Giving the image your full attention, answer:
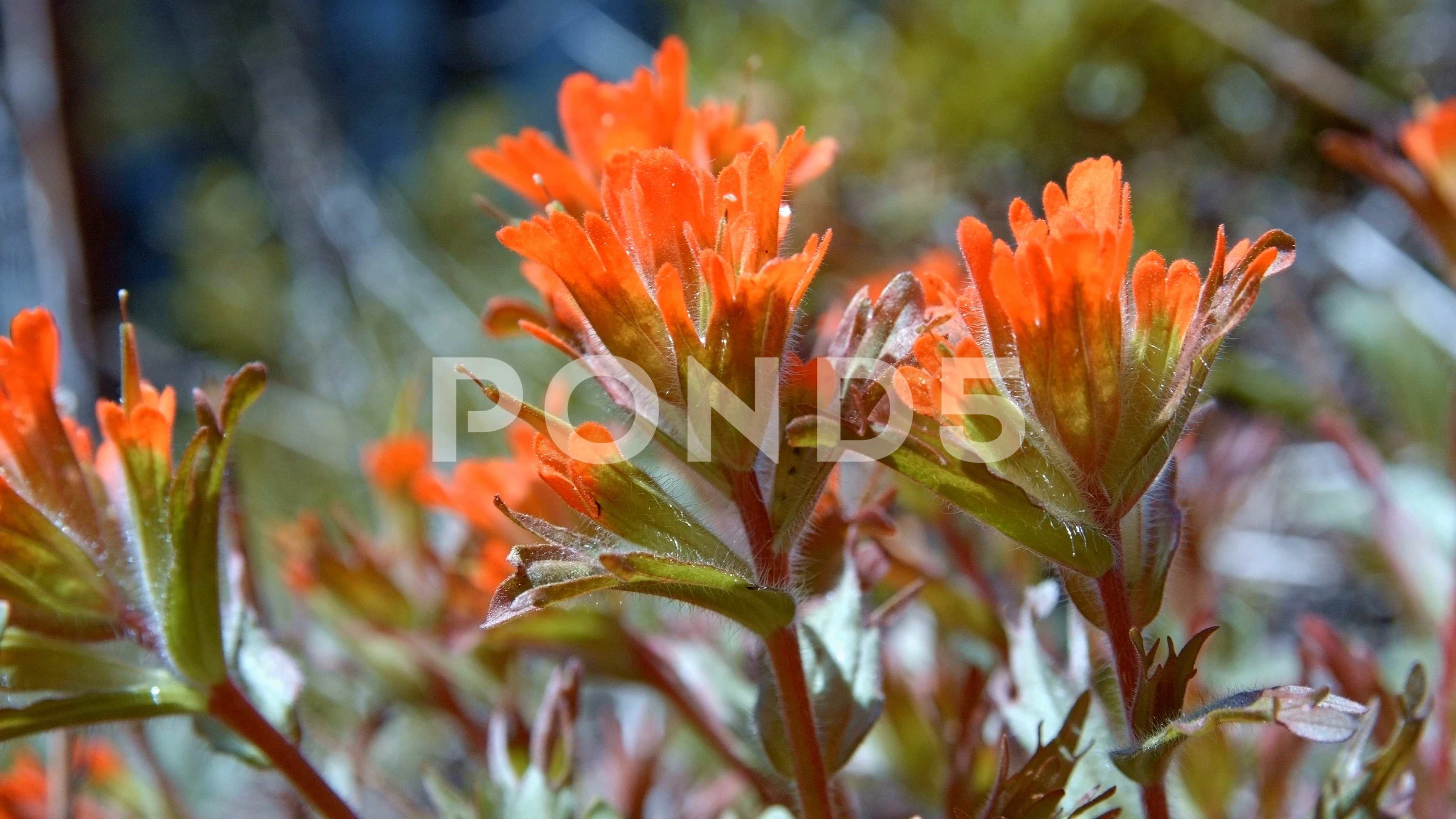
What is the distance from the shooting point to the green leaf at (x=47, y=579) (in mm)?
540

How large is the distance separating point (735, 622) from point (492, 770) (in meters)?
0.38

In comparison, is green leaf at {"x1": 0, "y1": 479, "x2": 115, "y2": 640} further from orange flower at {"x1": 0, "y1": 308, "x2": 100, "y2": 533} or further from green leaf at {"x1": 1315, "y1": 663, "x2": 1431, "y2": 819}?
green leaf at {"x1": 1315, "y1": 663, "x2": 1431, "y2": 819}

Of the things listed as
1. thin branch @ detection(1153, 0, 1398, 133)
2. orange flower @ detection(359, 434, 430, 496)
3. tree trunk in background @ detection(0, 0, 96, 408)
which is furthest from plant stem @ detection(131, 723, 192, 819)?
thin branch @ detection(1153, 0, 1398, 133)

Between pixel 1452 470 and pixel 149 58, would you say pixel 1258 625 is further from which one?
pixel 149 58

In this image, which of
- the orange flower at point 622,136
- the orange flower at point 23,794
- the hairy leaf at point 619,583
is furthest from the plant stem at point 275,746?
the orange flower at point 23,794

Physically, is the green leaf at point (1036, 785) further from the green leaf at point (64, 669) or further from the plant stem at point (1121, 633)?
the green leaf at point (64, 669)

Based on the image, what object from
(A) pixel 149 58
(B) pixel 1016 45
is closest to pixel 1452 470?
(B) pixel 1016 45

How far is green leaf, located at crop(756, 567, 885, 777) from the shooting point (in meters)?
0.57

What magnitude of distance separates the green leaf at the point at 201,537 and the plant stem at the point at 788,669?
0.25 meters

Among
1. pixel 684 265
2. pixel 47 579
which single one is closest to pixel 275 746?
pixel 47 579

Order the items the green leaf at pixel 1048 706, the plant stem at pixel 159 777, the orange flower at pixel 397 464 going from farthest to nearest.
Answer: the orange flower at pixel 397 464 → the plant stem at pixel 159 777 → the green leaf at pixel 1048 706

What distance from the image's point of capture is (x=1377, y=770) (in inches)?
23.8

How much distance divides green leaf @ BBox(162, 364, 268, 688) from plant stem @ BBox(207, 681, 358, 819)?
1cm

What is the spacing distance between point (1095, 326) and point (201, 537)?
1.53 ft
